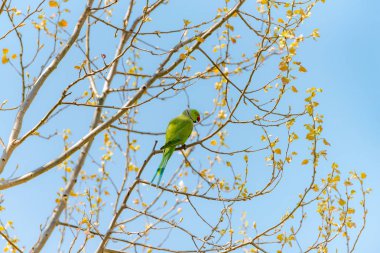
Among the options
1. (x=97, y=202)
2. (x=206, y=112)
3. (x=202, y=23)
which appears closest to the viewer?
(x=202, y=23)

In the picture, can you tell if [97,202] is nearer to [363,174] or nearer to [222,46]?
[222,46]

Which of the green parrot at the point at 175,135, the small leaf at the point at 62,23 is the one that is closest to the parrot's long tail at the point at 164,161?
the green parrot at the point at 175,135

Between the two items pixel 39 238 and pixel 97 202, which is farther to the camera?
pixel 97 202

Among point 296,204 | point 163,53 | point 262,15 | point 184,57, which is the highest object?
point 262,15

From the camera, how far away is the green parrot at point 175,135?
17.1ft

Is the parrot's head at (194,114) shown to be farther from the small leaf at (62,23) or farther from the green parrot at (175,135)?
the small leaf at (62,23)

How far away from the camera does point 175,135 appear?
213 inches

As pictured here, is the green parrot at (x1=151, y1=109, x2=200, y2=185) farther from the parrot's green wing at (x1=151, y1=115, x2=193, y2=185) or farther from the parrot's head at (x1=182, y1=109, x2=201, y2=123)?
the parrot's head at (x1=182, y1=109, x2=201, y2=123)

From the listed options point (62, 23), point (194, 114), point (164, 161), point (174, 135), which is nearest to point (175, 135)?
point (174, 135)

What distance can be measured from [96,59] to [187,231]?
2.69 m

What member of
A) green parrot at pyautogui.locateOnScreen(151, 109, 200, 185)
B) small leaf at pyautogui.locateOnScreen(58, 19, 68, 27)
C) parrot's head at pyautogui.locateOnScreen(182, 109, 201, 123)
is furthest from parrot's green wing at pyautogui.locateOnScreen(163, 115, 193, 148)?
small leaf at pyautogui.locateOnScreen(58, 19, 68, 27)

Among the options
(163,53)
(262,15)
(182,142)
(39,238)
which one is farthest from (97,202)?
(262,15)

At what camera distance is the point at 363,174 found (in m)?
4.90

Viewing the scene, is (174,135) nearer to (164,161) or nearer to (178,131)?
(178,131)
